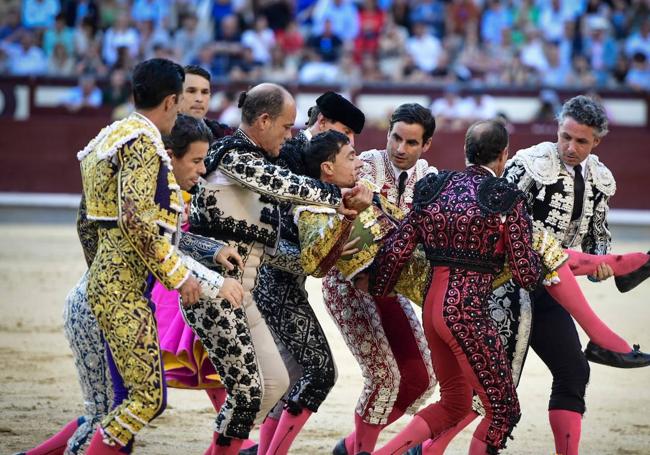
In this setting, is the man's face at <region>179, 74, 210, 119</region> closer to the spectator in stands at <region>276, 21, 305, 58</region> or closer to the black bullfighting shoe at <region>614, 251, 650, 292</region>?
the black bullfighting shoe at <region>614, 251, 650, 292</region>

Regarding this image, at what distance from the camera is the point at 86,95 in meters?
15.1

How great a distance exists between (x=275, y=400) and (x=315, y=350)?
305 mm

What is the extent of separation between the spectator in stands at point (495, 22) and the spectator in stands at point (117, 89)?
442cm

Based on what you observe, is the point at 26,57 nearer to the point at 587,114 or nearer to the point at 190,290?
the point at 587,114

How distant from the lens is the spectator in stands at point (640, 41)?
14172 millimetres

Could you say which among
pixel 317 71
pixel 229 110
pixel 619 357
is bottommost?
pixel 229 110

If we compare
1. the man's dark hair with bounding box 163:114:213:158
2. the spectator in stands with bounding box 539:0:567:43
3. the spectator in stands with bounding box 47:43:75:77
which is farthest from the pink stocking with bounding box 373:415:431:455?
the spectator in stands with bounding box 47:43:75:77

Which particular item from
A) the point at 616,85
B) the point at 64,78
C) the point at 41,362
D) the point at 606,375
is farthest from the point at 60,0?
the point at 606,375

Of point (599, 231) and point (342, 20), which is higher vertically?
point (342, 20)

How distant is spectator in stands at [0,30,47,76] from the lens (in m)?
15.6

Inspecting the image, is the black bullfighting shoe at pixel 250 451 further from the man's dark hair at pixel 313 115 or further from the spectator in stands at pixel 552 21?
the spectator in stands at pixel 552 21

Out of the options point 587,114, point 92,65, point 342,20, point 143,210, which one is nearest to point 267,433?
point 143,210

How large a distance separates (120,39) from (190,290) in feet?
38.6

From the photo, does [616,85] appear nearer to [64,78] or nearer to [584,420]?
[64,78]
